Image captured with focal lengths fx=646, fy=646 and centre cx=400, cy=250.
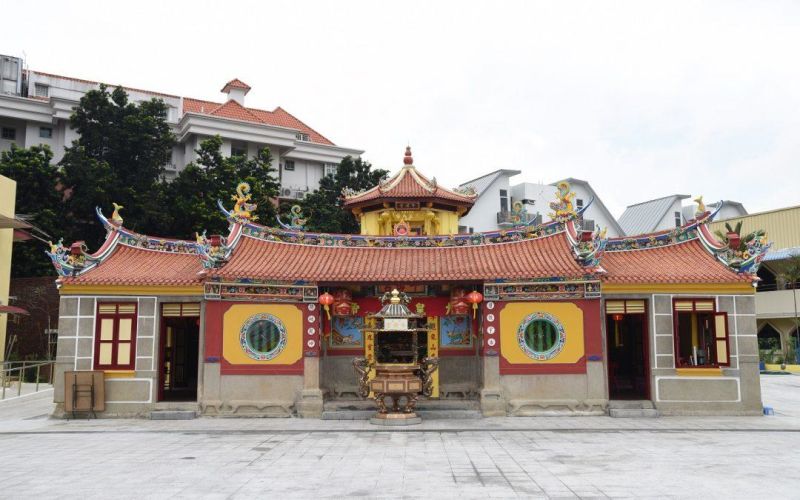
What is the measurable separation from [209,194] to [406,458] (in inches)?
909

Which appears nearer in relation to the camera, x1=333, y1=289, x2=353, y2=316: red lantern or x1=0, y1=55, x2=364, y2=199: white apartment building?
x1=333, y1=289, x2=353, y2=316: red lantern

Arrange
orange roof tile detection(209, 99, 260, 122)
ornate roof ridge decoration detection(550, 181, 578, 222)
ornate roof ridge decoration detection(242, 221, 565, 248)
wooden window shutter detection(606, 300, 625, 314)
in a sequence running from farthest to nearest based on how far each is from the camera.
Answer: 1. orange roof tile detection(209, 99, 260, 122)
2. ornate roof ridge decoration detection(242, 221, 565, 248)
3. ornate roof ridge decoration detection(550, 181, 578, 222)
4. wooden window shutter detection(606, 300, 625, 314)

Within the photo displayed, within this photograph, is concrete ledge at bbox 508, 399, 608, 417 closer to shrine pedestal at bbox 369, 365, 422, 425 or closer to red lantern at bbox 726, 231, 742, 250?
shrine pedestal at bbox 369, 365, 422, 425

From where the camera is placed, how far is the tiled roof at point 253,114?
39.4 meters

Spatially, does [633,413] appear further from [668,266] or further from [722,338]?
[668,266]

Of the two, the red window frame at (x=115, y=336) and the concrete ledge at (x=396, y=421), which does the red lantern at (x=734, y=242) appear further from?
the red window frame at (x=115, y=336)

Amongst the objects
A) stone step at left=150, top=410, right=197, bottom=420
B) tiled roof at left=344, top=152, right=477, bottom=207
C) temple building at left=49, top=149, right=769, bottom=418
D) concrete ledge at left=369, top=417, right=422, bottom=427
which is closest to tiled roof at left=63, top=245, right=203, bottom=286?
temple building at left=49, top=149, right=769, bottom=418

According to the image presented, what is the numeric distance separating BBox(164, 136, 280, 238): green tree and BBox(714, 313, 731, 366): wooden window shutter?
21.4m

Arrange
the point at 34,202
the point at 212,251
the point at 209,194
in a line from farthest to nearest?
the point at 209,194 < the point at 34,202 < the point at 212,251

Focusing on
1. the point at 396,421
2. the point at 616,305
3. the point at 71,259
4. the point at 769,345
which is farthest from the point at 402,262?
the point at 769,345

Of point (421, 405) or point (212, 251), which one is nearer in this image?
point (212, 251)

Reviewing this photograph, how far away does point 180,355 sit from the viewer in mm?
19109

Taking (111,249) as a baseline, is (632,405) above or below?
below

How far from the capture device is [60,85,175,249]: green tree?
2933 centimetres
